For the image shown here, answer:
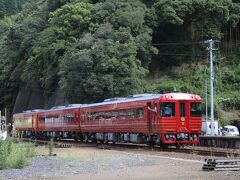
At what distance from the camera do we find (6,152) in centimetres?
2003

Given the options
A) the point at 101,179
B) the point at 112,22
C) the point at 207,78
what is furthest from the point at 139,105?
the point at 207,78

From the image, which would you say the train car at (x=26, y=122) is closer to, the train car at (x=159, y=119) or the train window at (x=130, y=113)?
the train car at (x=159, y=119)

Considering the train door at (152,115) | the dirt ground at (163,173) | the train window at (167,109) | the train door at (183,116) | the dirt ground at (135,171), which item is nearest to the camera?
the dirt ground at (163,173)

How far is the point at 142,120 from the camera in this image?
28906mm

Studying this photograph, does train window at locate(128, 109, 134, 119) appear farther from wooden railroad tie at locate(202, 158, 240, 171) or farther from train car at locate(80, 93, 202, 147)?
wooden railroad tie at locate(202, 158, 240, 171)

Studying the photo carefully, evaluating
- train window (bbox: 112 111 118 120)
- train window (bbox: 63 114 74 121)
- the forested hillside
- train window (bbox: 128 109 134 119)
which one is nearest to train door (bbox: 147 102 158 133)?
train window (bbox: 128 109 134 119)

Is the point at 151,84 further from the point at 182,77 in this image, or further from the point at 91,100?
the point at 91,100

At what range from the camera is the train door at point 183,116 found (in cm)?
2709

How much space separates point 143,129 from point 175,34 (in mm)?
36872

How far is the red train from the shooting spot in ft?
88.5

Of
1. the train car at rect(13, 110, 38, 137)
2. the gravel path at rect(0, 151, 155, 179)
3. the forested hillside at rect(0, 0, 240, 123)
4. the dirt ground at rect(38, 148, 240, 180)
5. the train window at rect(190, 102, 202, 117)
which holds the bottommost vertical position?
the gravel path at rect(0, 151, 155, 179)

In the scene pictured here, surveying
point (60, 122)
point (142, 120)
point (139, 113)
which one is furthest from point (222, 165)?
point (60, 122)

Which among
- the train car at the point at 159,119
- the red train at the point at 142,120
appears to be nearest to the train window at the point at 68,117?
the red train at the point at 142,120

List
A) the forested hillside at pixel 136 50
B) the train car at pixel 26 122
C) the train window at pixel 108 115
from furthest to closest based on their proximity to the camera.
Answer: the train car at pixel 26 122 → the forested hillside at pixel 136 50 → the train window at pixel 108 115
